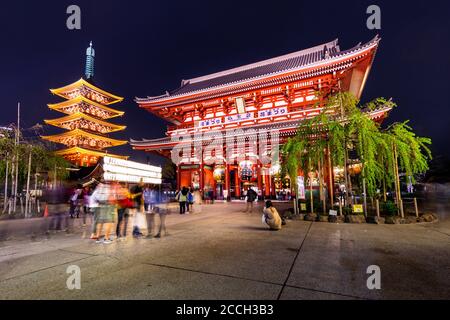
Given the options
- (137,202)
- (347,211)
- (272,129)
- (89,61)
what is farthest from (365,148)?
(89,61)

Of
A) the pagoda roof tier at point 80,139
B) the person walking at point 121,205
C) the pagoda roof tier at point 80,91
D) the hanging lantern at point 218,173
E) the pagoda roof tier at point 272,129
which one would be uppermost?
the pagoda roof tier at point 80,91

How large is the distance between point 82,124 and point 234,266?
135ft

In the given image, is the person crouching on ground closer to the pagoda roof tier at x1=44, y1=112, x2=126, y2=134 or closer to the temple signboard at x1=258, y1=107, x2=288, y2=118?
the temple signboard at x1=258, y1=107, x2=288, y2=118

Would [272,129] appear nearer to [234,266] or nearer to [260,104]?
[260,104]

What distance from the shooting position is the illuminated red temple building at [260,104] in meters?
17.6

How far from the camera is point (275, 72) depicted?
1881 centimetres

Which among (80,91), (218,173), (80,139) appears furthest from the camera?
(80,91)

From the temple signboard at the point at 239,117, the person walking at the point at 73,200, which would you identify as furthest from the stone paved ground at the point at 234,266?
the temple signboard at the point at 239,117

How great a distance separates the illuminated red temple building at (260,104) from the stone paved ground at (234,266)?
1112cm

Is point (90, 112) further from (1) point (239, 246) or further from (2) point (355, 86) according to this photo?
(1) point (239, 246)

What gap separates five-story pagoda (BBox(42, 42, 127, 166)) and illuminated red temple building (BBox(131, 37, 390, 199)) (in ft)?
54.5

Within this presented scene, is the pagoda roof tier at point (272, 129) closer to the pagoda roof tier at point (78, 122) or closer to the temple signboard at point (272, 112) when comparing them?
the temple signboard at point (272, 112)

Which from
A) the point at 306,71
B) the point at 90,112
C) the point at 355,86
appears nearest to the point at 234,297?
the point at 306,71
